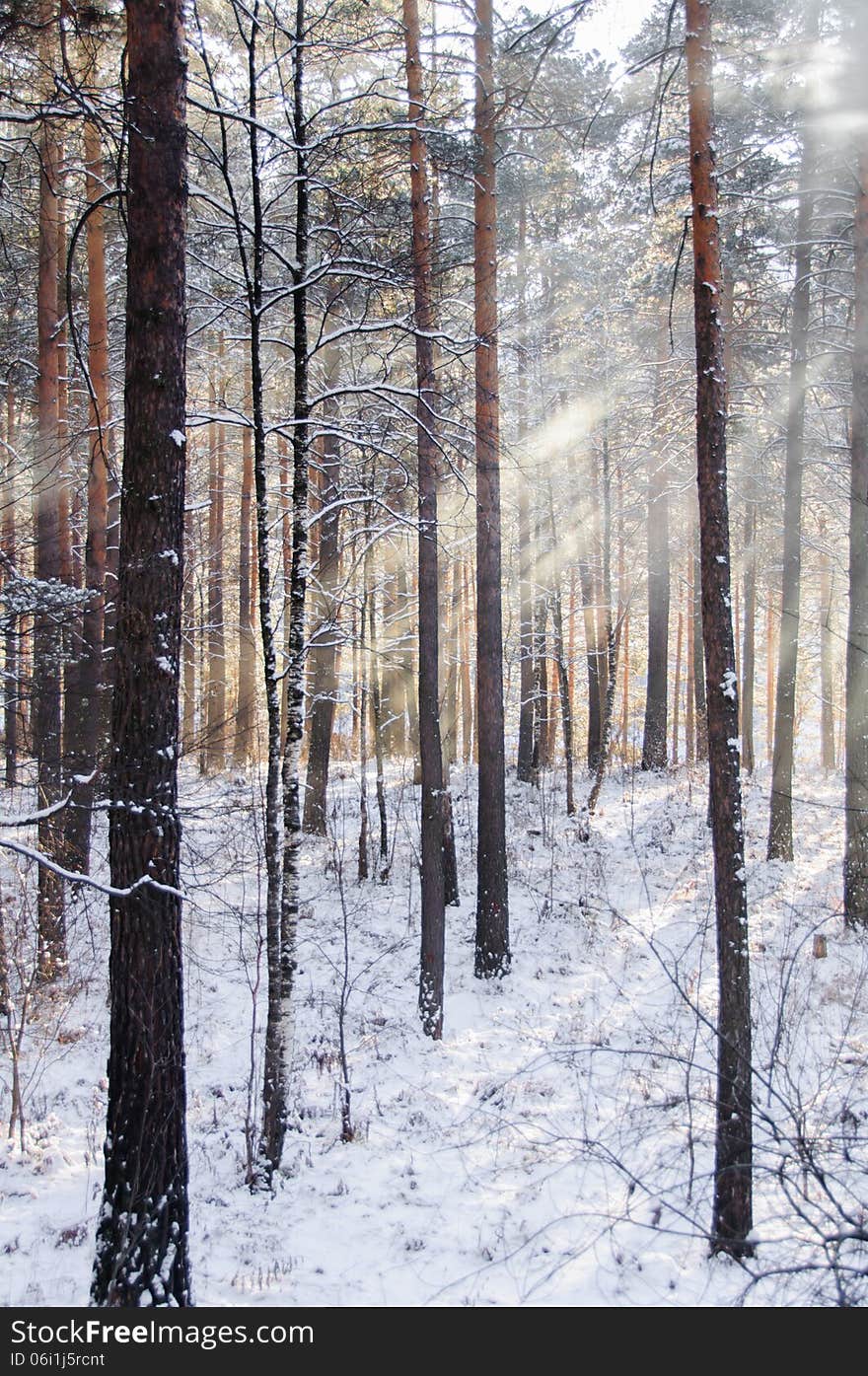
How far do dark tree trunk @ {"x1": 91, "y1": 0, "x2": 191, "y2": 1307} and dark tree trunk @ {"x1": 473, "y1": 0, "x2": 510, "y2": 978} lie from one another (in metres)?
5.55

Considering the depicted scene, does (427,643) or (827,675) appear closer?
(427,643)

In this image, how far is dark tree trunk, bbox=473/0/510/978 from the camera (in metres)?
9.87

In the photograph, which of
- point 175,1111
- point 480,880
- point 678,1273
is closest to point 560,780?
point 480,880

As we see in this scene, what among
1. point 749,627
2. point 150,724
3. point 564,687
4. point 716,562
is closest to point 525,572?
point 564,687

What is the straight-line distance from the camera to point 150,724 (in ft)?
15.0

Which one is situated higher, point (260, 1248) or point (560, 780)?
point (560, 780)

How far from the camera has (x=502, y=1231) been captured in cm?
558

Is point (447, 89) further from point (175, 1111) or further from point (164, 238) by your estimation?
point (175, 1111)

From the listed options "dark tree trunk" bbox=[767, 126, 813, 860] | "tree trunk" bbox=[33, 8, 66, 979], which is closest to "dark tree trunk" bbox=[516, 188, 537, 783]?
"dark tree trunk" bbox=[767, 126, 813, 860]

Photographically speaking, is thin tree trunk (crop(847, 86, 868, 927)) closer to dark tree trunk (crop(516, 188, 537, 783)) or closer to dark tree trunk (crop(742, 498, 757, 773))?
dark tree trunk (crop(516, 188, 537, 783))

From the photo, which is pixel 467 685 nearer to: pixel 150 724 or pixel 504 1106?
pixel 504 1106

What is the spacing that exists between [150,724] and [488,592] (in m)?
6.39
